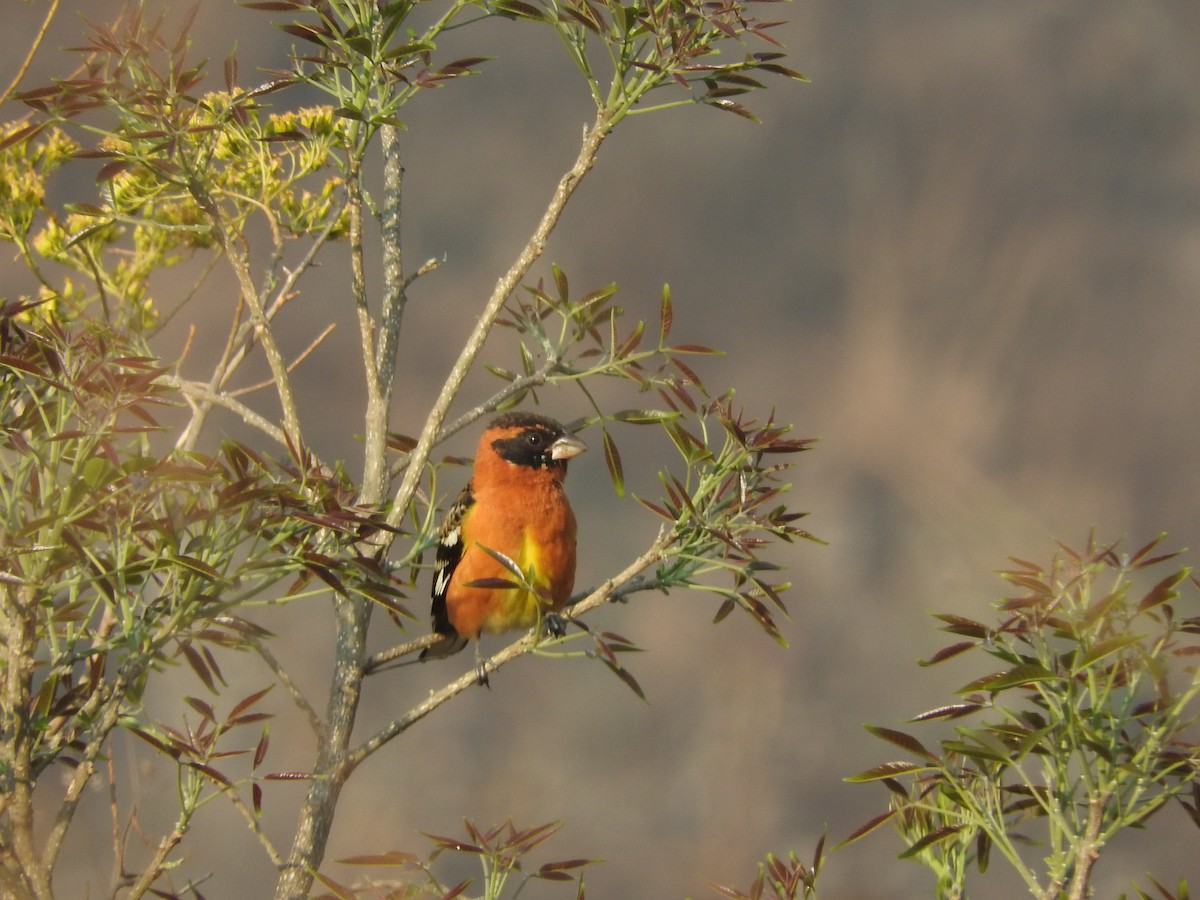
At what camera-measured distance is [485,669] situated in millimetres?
1565

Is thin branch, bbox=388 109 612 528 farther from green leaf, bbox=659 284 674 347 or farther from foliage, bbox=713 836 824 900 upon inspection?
foliage, bbox=713 836 824 900

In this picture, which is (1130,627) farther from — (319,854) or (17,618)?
(17,618)

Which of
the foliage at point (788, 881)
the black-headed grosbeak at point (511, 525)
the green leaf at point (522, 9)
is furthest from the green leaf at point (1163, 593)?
the black-headed grosbeak at point (511, 525)

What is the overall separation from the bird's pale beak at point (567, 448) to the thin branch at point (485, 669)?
1123 mm

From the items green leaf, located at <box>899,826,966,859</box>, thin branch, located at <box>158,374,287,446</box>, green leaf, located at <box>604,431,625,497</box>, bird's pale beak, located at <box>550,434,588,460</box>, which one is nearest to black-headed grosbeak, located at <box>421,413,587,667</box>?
bird's pale beak, located at <box>550,434,588,460</box>

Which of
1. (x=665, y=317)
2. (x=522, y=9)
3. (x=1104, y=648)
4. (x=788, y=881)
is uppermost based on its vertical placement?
(x=522, y=9)

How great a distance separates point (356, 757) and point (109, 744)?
0.35 m

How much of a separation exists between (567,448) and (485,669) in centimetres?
128

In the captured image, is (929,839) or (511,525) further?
(511,525)

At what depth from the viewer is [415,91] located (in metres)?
1.51

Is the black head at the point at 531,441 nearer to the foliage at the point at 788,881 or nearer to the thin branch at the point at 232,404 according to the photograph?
the thin branch at the point at 232,404

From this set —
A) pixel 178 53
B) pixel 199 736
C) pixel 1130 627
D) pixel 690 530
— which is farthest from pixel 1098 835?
pixel 178 53

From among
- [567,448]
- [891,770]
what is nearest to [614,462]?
[891,770]

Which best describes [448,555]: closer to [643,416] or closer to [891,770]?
[643,416]
